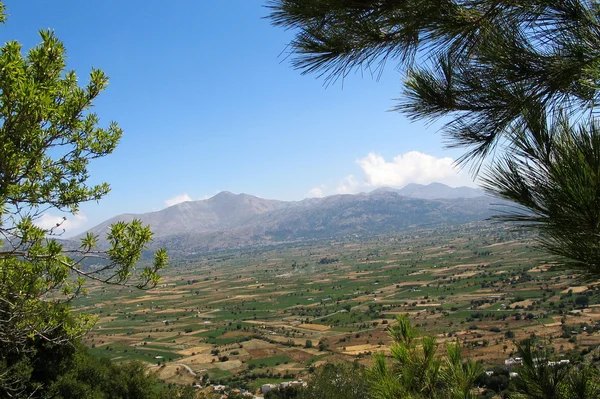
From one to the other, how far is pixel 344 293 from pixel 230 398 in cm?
5736

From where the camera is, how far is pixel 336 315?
5797 cm

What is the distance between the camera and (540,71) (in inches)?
109

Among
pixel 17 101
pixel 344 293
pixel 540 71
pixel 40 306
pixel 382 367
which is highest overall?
pixel 17 101

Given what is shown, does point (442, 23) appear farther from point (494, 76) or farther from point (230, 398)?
point (230, 398)

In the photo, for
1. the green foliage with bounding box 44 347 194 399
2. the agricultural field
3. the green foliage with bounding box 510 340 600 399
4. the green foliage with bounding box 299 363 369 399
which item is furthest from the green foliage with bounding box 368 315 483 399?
the green foliage with bounding box 299 363 369 399

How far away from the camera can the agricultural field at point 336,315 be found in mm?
35344

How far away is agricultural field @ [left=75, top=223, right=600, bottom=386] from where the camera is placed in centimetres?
3534

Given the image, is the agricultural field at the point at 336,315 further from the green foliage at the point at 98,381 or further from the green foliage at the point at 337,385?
the green foliage at the point at 98,381

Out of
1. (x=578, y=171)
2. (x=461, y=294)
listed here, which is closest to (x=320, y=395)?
(x=578, y=171)

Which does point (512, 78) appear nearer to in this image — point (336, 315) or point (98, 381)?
point (98, 381)

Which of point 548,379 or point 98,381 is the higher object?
point 548,379

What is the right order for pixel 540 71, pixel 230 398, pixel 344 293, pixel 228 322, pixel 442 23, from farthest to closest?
1. pixel 344 293
2. pixel 228 322
3. pixel 230 398
4. pixel 442 23
5. pixel 540 71

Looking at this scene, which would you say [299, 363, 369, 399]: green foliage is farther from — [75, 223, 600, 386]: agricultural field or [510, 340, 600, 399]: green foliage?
[510, 340, 600, 399]: green foliage

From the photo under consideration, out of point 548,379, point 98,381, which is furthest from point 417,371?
point 98,381
